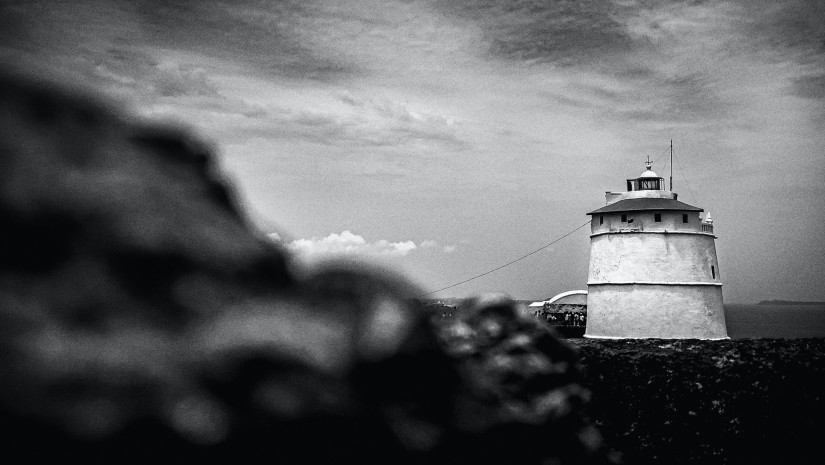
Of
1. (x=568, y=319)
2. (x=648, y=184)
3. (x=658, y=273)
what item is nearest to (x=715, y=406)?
(x=658, y=273)

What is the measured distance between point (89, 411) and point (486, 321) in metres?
1.97

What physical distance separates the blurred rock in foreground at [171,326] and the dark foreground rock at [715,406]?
8915 mm

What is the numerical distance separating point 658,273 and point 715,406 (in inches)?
987

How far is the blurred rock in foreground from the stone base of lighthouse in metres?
34.5

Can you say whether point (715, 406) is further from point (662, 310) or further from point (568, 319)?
point (568, 319)

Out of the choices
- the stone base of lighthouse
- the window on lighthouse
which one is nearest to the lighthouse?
the stone base of lighthouse

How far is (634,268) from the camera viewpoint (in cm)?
3397

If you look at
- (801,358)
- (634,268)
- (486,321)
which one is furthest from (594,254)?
(486,321)

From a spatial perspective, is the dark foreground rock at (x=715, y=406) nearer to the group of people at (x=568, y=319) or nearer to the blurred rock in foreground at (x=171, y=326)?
the blurred rock in foreground at (x=171, y=326)

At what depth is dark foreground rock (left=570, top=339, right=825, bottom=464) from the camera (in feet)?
32.0

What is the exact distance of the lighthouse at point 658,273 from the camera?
3372cm

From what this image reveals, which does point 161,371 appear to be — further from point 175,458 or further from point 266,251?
point 266,251

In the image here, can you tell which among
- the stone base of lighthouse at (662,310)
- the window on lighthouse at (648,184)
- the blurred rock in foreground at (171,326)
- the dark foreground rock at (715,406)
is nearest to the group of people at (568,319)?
the window on lighthouse at (648,184)

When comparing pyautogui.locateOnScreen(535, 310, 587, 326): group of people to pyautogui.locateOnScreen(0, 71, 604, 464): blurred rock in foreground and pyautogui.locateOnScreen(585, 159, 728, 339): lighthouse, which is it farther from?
pyautogui.locateOnScreen(0, 71, 604, 464): blurred rock in foreground
